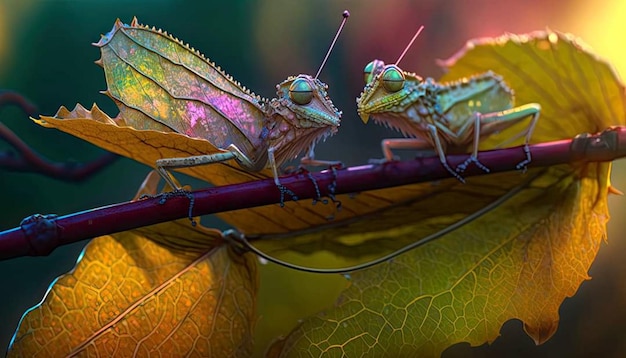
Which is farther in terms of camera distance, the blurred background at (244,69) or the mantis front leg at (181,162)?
the blurred background at (244,69)

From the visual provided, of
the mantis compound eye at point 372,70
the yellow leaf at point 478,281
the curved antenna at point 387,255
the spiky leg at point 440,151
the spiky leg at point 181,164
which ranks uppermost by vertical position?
the mantis compound eye at point 372,70

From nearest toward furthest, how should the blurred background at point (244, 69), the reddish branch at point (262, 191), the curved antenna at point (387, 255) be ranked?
the reddish branch at point (262, 191) → the curved antenna at point (387, 255) → the blurred background at point (244, 69)

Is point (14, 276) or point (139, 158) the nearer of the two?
point (139, 158)

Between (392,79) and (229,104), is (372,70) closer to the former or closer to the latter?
(392,79)

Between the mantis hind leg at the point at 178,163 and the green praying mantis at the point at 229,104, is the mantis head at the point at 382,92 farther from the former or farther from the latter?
the mantis hind leg at the point at 178,163

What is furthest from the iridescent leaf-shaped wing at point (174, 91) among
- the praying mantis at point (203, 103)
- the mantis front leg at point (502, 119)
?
the mantis front leg at point (502, 119)

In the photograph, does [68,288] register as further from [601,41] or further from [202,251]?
[601,41]

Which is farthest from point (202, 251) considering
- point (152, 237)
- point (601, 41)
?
point (601, 41)
